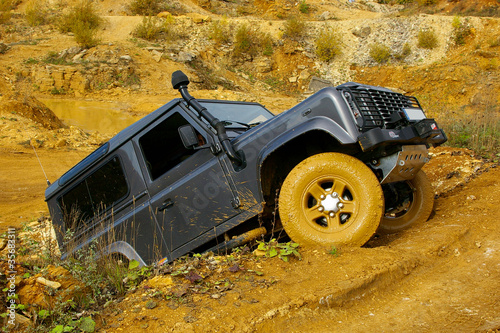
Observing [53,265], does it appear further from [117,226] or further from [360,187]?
[360,187]

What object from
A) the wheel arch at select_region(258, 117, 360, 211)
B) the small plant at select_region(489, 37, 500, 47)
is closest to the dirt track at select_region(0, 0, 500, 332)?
the wheel arch at select_region(258, 117, 360, 211)

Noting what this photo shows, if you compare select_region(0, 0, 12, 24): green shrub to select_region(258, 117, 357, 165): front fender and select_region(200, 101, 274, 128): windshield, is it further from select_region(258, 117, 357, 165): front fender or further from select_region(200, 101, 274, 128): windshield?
select_region(258, 117, 357, 165): front fender

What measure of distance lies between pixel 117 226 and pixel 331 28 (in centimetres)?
3030

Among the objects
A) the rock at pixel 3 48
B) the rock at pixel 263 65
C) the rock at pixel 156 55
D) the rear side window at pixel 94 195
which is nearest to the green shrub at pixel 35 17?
the rock at pixel 3 48

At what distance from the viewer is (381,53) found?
2709 cm

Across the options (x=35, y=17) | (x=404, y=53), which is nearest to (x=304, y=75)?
(x=404, y=53)

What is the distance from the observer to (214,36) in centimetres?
2884

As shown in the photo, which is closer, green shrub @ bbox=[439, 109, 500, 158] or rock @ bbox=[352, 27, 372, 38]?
green shrub @ bbox=[439, 109, 500, 158]

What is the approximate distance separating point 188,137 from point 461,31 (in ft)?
94.2

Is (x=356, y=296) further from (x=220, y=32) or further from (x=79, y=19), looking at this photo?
(x=79, y=19)

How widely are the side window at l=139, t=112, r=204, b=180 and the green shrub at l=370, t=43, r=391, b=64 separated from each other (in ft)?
85.8

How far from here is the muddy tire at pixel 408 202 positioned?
407cm

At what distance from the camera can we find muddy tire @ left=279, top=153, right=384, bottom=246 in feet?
9.98

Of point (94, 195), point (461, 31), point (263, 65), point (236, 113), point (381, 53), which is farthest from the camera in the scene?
point (263, 65)
